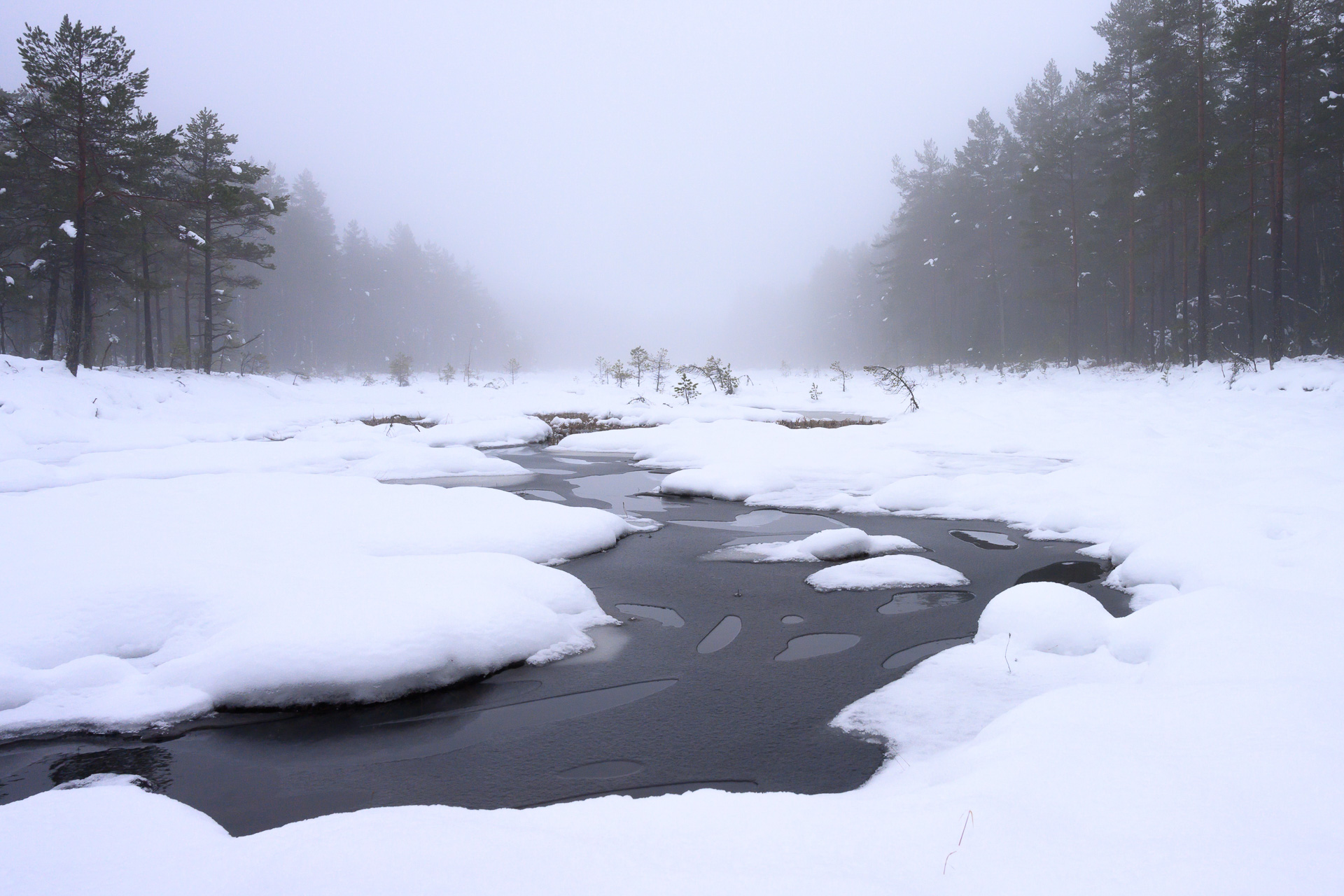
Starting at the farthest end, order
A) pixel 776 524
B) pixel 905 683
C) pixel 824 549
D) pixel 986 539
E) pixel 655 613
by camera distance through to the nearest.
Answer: pixel 776 524
pixel 986 539
pixel 824 549
pixel 655 613
pixel 905 683

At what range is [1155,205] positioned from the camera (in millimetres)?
25969

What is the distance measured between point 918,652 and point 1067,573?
8.60ft

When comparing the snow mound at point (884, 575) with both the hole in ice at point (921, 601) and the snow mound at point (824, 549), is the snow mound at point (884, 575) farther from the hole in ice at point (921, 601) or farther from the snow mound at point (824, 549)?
the snow mound at point (824, 549)

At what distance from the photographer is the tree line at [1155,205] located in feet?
61.4

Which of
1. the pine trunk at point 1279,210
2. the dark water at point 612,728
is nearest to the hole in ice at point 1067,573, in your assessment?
the dark water at point 612,728

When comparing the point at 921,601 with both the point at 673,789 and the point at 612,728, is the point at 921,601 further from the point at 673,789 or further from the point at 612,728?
the point at 673,789

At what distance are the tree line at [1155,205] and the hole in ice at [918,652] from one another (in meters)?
19.1

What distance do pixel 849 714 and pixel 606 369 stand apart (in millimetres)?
36306

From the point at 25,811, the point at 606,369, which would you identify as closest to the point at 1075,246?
the point at 606,369

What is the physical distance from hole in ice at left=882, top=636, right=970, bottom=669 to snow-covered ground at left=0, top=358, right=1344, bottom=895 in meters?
0.15

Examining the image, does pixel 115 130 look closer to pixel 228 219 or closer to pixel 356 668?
pixel 228 219

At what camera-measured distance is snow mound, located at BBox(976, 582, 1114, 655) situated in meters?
4.11

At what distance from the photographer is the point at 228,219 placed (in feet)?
88.9

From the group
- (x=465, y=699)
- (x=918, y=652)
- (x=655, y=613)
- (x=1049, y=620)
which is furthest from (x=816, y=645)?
(x=465, y=699)
